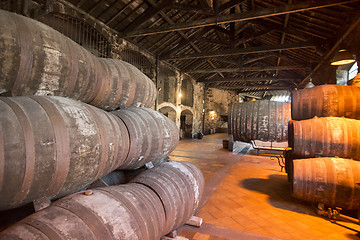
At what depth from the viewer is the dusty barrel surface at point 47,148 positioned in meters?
1.09

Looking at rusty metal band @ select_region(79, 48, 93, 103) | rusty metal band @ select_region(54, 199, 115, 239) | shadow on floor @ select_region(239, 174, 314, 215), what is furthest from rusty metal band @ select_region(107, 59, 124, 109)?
shadow on floor @ select_region(239, 174, 314, 215)

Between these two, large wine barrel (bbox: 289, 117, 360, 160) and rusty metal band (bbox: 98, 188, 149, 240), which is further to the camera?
large wine barrel (bbox: 289, 117, 360, 160)

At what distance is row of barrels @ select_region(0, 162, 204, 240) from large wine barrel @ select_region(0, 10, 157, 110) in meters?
1.08

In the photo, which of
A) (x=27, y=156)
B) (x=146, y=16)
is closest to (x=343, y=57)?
(x=27, y=156)

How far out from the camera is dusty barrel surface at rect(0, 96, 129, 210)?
3.59ft

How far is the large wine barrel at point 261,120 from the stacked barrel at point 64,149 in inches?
218

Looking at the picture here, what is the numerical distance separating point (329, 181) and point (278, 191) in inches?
48.0

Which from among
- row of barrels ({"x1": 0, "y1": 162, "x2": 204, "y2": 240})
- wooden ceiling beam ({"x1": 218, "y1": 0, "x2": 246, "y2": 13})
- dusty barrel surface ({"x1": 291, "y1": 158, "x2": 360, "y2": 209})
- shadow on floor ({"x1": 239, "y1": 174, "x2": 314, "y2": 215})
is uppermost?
wooden ceiling beam ({"x1": 218, "y1": 0, "x2": 246, "y2": 13})

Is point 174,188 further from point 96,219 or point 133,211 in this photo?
point 96,219

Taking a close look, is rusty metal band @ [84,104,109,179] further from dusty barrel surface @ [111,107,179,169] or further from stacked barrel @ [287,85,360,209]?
stacked barrel @ [287,85,360,209]

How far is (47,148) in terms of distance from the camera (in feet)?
4.06

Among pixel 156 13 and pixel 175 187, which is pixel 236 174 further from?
pixel 156 13

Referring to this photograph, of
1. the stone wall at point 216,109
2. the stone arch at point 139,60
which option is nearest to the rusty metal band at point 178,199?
the stone arch at point 139,60

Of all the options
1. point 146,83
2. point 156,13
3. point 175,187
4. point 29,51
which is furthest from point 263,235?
point 156,13
